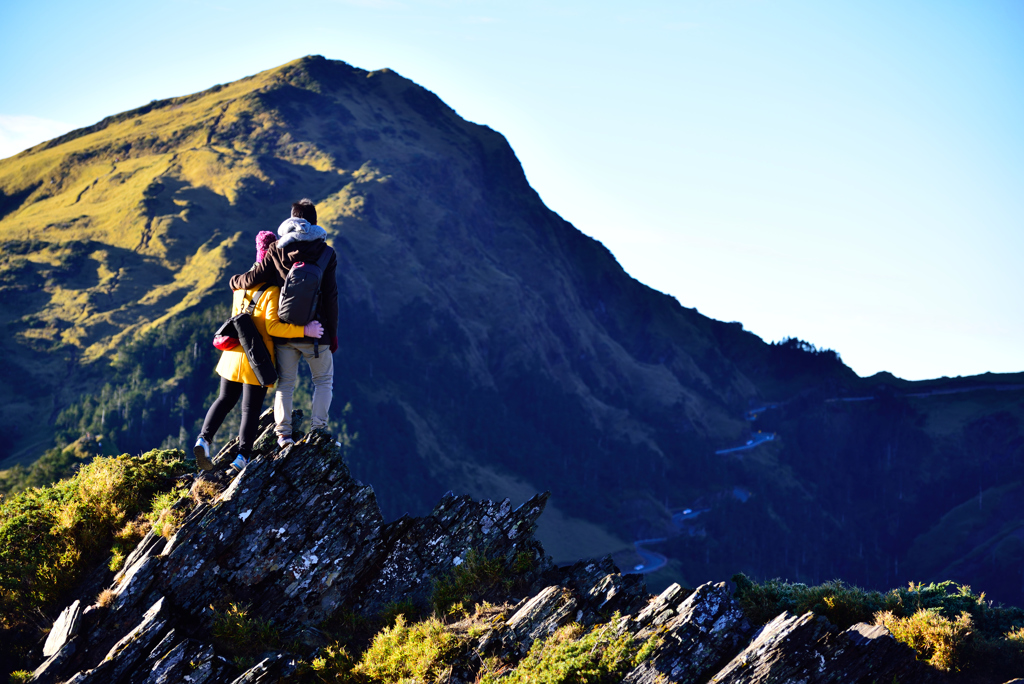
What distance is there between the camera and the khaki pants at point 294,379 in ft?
35.4

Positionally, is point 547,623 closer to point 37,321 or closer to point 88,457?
point 88,457

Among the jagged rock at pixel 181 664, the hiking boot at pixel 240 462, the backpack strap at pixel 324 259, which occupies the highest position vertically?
the backpack strap at pixel 324 259

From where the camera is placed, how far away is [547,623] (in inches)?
397

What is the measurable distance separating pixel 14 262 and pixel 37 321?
21.6 metres

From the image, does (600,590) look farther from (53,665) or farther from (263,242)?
(53,665)

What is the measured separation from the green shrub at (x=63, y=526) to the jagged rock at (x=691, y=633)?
880cm

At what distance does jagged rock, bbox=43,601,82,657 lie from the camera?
32.9ft

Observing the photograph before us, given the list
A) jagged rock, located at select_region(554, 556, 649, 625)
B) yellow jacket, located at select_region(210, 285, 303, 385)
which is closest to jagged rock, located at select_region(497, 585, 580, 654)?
jagged rock, located at select_region(554, 556, 649, 625)

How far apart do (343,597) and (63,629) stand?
12.9 feet

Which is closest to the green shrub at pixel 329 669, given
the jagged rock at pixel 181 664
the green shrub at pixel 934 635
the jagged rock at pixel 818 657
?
the jagged rock at pixel 181 664

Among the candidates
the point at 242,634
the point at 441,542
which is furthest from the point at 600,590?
the point at 242,634

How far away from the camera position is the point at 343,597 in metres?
11.2

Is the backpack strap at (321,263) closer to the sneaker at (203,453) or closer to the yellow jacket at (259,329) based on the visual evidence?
the yellow jacket at (259,329)

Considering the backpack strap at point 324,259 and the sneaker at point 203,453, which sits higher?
the backpack strap at point 324,259
